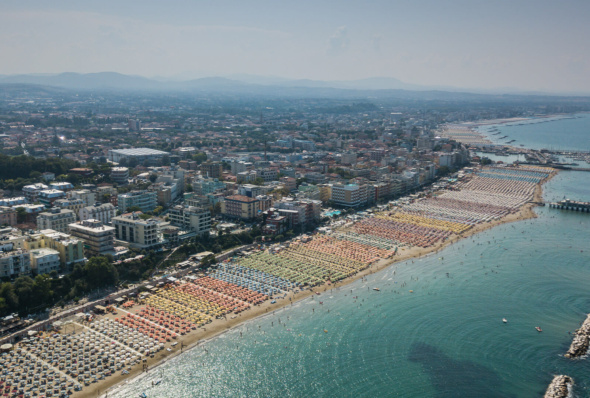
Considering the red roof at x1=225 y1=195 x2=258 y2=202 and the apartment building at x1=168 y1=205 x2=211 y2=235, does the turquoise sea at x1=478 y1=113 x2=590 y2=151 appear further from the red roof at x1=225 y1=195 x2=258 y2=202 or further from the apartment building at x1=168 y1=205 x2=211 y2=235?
the apartment building at x1=168 y1=205 x2=211 y2=235

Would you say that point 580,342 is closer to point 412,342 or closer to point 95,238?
point 412,342

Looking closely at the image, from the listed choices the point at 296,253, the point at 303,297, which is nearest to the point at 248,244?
the point at 296,253

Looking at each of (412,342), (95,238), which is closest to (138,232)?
(95,238)

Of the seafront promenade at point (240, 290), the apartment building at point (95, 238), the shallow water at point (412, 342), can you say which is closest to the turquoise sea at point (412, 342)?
the shallow water at point (412, 342)

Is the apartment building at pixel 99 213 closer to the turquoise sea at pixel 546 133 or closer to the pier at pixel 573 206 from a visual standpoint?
the pier at pixel 573 206

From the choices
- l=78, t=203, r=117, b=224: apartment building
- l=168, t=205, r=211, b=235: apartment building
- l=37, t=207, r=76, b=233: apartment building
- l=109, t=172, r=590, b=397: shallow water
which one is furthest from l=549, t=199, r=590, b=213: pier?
l=37, t=207, r=76, b=233: apartment building

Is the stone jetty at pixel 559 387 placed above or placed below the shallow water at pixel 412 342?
above

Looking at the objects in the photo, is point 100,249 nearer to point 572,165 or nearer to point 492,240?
point 492,240
